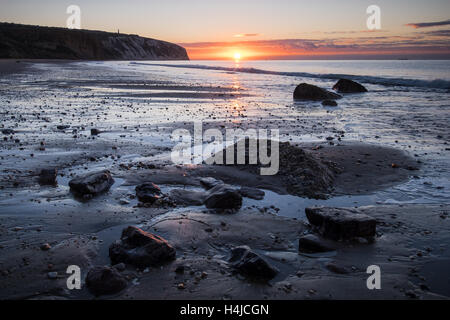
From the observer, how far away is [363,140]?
34.0 ft

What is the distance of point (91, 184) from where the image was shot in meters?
5.77

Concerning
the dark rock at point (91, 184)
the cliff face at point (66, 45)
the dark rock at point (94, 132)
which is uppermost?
the cliff face at point (66, 45)

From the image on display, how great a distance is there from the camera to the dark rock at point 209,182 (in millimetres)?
6359

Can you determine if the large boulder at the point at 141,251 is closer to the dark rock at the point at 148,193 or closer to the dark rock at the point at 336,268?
the dark rock at the point at 148,193

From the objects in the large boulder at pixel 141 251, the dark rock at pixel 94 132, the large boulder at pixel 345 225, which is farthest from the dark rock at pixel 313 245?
the dark rock at pixel 94 132

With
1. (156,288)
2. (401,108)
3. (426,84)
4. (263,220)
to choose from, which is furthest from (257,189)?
(426,84)

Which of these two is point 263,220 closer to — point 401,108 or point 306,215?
point 306,215

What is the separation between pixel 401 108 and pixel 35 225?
18.6 m

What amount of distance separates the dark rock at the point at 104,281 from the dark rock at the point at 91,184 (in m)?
2.52

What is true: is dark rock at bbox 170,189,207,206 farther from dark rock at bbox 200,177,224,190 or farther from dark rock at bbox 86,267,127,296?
dark rock at bbox 86,267,127,296

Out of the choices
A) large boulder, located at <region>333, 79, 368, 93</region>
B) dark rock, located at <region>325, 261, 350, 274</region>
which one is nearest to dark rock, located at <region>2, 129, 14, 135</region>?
dark rock, located at <region>325, 261, 350, 274</region>

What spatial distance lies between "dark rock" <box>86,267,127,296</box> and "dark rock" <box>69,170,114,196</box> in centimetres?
252

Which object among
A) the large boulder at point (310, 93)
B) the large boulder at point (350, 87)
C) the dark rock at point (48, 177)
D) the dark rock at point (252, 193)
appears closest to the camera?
the dark rock at point (252, 193)
